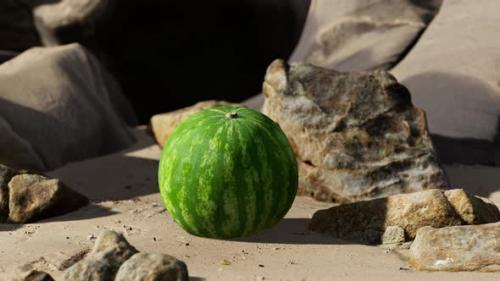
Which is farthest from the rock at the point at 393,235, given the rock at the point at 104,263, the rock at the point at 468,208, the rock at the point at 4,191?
the rock at the point at 4,191

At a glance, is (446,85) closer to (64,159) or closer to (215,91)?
(64,159)

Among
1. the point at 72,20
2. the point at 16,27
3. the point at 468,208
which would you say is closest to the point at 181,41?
the point at 72,20

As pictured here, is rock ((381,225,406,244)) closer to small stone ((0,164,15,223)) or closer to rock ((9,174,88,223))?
rock ((9,174,88,223))

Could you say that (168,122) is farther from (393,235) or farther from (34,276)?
(34,276)

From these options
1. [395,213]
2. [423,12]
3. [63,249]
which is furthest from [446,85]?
[63,249]

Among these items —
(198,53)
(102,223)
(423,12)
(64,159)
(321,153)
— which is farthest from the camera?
(198,53)

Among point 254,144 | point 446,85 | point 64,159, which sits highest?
point 254,144

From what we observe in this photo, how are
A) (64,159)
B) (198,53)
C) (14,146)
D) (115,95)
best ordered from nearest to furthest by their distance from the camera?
(14,146) < (64,159) < (115,95) < (198,53)
